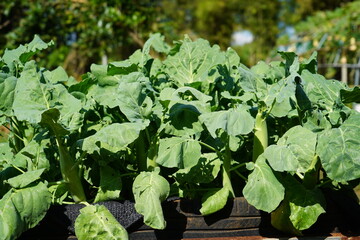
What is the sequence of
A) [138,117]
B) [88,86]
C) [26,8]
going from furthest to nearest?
[26,8]
[88,86]
[138,117]

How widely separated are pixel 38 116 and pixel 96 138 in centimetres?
15

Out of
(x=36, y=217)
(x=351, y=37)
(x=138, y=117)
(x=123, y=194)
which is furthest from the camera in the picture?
(x=351, y=37)

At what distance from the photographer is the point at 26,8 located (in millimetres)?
5617

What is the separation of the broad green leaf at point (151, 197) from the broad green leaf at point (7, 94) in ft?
1.44

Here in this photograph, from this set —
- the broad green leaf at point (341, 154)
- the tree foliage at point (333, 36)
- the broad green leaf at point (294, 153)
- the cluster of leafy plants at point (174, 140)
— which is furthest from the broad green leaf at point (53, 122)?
the tree foliage at point (333, 36)

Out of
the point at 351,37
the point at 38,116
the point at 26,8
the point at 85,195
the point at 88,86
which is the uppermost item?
the point at 38,116

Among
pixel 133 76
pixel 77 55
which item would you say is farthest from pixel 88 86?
pixel 77 55

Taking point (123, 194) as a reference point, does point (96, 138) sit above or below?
above

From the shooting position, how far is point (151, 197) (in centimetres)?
108

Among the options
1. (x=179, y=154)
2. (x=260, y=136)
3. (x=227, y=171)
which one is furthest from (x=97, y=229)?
(x=260, y=136)

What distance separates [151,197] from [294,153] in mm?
370

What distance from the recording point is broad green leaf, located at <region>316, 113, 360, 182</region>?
1.07m

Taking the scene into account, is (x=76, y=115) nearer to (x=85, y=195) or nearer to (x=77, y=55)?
(x=85, y=195)

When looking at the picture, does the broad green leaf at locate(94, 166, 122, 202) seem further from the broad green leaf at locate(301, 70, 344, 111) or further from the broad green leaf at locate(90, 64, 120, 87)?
the broad green leaf at locate(301, 70, 344, 111)
